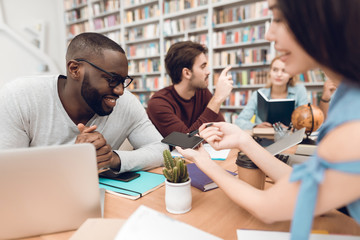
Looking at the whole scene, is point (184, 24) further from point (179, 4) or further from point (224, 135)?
point (224, 135)

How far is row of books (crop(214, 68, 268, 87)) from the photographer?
11.8ft

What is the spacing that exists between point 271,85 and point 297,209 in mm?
2363

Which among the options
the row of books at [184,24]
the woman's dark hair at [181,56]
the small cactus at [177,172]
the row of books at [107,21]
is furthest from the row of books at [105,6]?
the small cactus at [177,172]

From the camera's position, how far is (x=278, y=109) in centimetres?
176

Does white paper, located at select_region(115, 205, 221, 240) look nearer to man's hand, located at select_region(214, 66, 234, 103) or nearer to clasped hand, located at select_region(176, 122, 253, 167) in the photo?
clasped hand, located at select_region(176, 122, 253, 167)

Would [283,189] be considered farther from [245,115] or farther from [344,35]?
[245,115]

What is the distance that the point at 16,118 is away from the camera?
101cm

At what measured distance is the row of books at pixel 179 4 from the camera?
12.7 ft

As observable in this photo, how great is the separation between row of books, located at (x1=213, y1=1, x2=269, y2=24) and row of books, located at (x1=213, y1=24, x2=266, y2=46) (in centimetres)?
16

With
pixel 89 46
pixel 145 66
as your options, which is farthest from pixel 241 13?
pixel 89 46

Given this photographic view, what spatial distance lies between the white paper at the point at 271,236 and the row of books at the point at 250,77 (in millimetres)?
3295

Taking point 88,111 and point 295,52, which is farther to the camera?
point 88,111

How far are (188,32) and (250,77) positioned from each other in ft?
4.24

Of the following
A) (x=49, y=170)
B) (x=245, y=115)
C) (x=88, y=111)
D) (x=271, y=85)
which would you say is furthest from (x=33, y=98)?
(x=271, y=85)
